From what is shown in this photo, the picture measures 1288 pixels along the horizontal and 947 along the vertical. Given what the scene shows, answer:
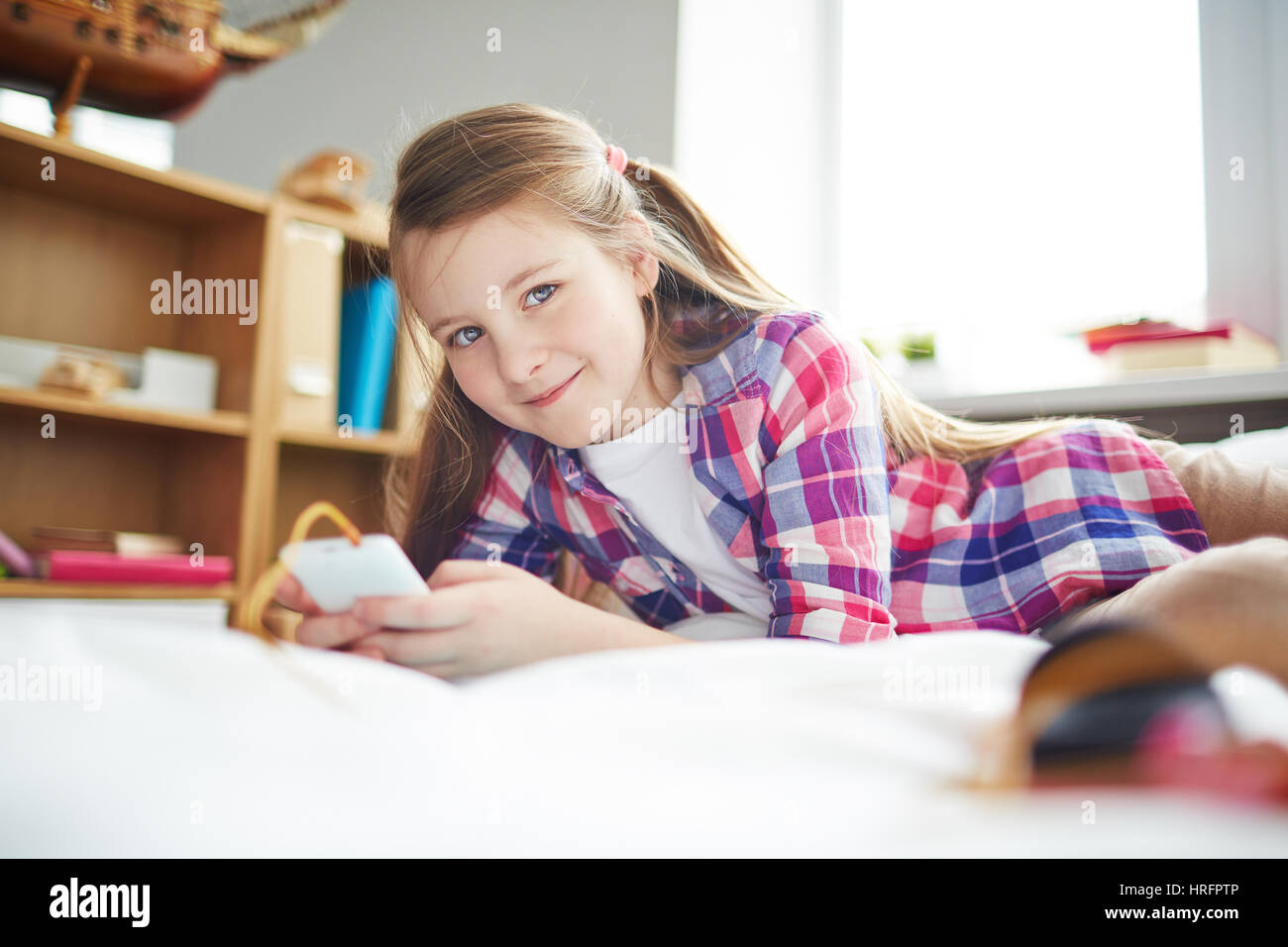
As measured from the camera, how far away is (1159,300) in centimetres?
147

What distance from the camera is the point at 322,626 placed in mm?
537

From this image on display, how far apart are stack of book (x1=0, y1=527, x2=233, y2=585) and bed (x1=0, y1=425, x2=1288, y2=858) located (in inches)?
33.1

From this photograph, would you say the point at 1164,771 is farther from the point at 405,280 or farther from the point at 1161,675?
the point at 405,280

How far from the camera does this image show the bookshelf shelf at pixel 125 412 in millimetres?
1098

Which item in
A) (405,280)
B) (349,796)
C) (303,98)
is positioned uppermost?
(303,98)

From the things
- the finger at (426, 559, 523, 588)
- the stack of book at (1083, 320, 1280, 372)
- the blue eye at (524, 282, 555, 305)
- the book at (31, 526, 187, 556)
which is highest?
the stack of book at (1083, 320, 1280, 372)

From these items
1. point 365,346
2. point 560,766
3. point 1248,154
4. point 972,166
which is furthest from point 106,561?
point 1248,154

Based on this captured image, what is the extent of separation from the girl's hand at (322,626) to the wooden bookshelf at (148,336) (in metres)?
0.63

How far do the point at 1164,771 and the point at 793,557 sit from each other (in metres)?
0.37

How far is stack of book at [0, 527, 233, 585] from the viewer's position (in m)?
1.09

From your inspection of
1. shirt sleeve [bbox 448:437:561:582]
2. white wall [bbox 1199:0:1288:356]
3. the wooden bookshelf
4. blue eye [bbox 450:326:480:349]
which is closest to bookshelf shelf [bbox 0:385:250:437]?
the wooden bookshelf

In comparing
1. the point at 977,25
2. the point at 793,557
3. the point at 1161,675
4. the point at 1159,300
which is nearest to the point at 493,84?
the point at 793,557

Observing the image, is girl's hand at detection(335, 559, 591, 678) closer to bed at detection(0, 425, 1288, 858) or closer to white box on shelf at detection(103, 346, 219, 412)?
bed at detection(0, 425, 1288, 858)

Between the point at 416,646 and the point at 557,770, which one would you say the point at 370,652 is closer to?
the point at 416,646
